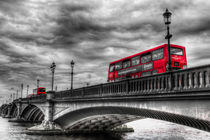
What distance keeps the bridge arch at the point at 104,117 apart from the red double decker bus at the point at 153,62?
344 centimetres

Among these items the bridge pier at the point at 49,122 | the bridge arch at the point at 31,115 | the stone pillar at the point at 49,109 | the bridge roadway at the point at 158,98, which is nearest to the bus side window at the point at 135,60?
the bridge roadway at the point at 158,98

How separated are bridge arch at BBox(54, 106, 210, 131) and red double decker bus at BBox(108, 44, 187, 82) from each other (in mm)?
3445

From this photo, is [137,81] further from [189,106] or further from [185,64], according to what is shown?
[185,64]

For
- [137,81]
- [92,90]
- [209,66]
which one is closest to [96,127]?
[92,90]

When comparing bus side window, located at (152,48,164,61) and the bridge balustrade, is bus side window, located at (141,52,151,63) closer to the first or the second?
bus side window, located at (152,48,164,61)

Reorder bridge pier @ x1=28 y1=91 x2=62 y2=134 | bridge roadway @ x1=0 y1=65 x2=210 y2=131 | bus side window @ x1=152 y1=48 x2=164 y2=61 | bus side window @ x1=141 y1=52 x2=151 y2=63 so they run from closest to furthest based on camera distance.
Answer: bridge roadway @ x1=0 y1=65 x2=210 y2=131
bus side window @ x1=152 y1=48 x2=164 y2=61
bus side window @ x1=141 y1=52 x2=151 y2=63
bridge pier @ x1=28 y1=91 x2=62 y2=134

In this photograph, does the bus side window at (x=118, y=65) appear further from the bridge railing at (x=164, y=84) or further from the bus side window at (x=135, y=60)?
the bridge railing at (x=164, y=84)

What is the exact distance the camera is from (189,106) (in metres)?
11.8

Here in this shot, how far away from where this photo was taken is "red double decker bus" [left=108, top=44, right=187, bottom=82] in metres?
20.9

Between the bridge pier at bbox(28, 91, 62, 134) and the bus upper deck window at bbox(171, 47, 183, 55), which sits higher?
the bus upper deck window at bbox(171, 47, 183, 55)

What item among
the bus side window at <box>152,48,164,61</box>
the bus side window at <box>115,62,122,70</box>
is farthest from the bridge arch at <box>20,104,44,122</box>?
the bus side window at <box>152,48,164,61</box>

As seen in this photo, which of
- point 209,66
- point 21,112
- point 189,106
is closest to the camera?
point 209,66

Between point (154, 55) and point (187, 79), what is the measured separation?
1020 cm

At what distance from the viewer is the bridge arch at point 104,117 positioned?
1460 centimetres
